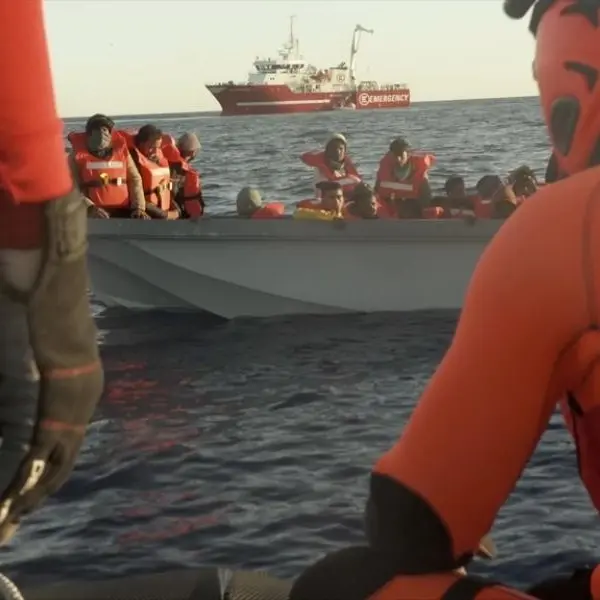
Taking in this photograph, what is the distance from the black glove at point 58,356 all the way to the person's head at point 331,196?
10008 mm

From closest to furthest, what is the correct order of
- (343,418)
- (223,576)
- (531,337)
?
(531,337) < (223,576) < (343,418)

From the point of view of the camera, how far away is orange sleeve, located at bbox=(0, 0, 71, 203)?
6.39 feet

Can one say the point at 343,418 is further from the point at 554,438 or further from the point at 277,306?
the point at 277,306

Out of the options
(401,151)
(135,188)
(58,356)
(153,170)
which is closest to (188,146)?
(153,170)

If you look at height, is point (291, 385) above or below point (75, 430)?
below

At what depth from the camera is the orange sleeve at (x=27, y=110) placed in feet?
6.39

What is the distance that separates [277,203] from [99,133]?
6.81 ft

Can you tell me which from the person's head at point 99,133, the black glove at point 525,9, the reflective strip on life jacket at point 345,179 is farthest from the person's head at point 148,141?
the black glove at point 525,9

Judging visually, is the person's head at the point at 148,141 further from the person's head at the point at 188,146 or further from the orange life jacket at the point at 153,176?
the person's head at the point at 188,146

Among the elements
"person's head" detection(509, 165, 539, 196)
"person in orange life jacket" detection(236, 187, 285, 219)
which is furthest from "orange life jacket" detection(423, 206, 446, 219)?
"person in orange life jacket" detection(236, 187, 285, 219)

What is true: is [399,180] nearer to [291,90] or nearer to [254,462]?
[254,462]

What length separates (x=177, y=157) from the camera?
1339cm

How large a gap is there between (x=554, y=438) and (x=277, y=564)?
2.80 meters

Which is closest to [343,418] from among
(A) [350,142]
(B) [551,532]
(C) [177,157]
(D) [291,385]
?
(D) [291,385]
